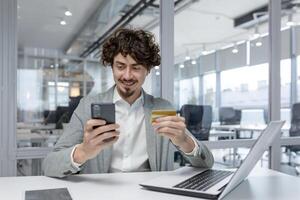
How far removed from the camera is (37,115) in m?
2.34

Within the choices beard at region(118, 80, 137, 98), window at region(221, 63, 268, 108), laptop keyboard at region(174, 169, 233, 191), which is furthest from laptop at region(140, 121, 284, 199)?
window at region(221, 63, 268, 108)

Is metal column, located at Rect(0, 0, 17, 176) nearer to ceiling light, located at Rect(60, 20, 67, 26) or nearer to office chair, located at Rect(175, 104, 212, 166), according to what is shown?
ceiling light, located at Rect(60, 20, 67, 26)

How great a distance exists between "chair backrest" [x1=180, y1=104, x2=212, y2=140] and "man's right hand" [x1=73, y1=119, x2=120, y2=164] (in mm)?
1659

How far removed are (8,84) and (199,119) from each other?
64.0 inches

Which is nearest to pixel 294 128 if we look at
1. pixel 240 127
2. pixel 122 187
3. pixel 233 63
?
pixel 240 127

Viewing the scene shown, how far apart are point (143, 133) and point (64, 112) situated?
1.16 metres

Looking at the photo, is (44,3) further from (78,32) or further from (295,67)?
(295,67)

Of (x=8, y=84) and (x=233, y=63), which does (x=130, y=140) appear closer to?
(x=8, y=84)

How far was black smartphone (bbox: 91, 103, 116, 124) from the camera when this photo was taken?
3.32 ft

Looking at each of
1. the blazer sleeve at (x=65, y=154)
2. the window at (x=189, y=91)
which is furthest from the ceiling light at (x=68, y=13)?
the blazer sleeve at (x=65, y=154)

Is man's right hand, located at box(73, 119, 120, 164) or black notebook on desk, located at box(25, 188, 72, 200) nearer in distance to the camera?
black notebook on desk, located at box(25, 188, 72, 200)

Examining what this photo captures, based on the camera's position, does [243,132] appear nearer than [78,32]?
No

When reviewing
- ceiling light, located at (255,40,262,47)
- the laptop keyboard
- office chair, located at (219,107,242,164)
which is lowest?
the laptop keyboard

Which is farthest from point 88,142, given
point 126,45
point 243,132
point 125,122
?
point 243,132
